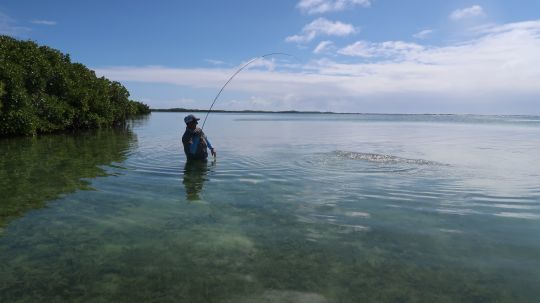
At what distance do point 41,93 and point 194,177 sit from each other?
21.9m

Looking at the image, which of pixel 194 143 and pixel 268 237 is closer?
pixel 268 237

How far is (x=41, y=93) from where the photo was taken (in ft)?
92.8

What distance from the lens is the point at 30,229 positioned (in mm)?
6629

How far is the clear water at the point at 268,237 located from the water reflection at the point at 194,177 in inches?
2.4

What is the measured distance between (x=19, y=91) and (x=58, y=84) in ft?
23.4

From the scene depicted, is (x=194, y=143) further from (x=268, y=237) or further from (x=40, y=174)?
(x=268, y=237)

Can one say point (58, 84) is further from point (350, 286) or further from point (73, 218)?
point (350, 286)

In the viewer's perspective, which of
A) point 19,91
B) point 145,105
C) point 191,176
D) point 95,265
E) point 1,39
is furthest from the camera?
point 145,105

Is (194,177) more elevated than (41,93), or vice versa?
(41,93)

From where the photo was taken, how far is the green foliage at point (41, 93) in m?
24.1

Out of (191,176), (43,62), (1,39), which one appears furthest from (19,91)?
(191,176)

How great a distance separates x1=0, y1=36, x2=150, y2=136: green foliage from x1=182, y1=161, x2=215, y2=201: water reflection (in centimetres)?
1546

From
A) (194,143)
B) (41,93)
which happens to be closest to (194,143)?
(194,143)

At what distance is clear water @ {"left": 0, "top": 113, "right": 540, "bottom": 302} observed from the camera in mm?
4641
